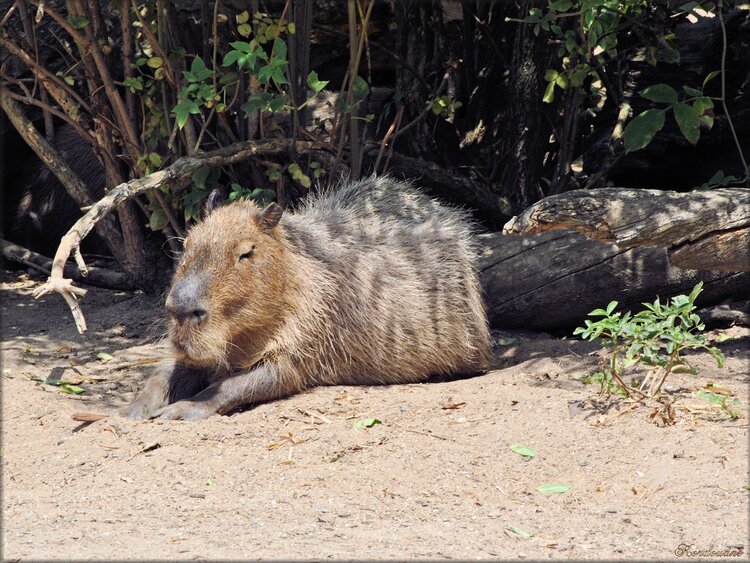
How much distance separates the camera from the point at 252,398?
166 inches

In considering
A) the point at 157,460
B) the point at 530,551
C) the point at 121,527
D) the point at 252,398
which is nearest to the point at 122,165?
the point at 252,398

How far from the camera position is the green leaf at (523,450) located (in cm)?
349

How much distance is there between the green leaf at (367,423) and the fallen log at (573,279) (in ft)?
5.13

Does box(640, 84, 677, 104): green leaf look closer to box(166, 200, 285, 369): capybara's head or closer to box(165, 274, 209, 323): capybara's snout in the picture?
box(166, 200, 285, 369): capybara's head

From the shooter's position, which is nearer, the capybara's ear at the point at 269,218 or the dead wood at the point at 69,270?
the capybara's ear at the point at 269,218

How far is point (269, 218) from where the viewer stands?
14.3 feet

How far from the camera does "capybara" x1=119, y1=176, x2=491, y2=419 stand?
4.11m

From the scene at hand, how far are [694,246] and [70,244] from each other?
3150 millimetres

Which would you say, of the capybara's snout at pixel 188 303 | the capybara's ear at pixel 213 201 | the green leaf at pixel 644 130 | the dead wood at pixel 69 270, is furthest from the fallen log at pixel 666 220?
the dead wood at pixel 69 270

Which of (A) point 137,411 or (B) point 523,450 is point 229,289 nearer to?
(A) point 137,411

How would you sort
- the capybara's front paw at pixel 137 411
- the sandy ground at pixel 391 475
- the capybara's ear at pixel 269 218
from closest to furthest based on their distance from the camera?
the sandy ground at pixel 391 475 < the capybara's front paw at pixel 137 411 < the capybara's ear at pixel 269 218

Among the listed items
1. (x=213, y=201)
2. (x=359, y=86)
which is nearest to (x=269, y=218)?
(x=213, y=201)

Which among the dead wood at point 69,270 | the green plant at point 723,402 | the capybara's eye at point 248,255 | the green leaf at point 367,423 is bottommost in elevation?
the green leaf at point 367,423

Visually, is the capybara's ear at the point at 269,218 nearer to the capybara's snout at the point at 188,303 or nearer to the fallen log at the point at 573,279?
the capybara's snout at the point at 188,303
